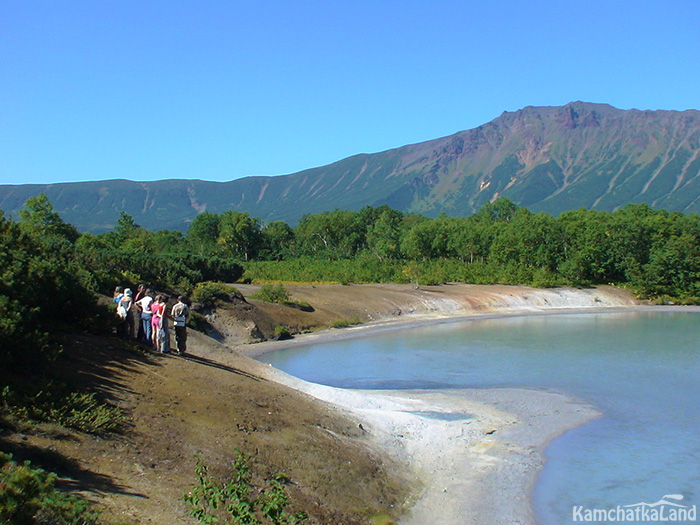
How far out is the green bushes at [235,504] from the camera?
863 cm

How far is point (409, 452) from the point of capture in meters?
14.0

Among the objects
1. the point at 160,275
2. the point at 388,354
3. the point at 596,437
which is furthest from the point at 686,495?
the point at 160,275

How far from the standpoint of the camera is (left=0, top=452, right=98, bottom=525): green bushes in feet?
21.2

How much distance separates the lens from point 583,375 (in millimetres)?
23422

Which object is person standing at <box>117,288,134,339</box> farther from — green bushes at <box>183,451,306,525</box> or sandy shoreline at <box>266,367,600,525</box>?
green bushes at <box>183,451,306,525</box>

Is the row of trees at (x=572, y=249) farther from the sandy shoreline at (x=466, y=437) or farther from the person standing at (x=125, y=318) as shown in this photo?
the person standing at (x=125, y=318)

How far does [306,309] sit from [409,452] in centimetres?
2570

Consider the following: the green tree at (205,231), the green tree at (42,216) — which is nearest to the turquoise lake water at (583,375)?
the green tree at (42,216)

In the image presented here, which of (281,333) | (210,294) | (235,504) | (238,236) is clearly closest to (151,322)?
(235,504)

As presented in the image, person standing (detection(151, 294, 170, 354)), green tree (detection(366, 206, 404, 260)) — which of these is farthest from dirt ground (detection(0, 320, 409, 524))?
green tree (detection(366, 206, 404, 260))

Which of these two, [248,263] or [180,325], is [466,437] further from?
A: [248,263]

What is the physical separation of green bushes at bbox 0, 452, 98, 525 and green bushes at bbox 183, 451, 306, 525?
1487 mm

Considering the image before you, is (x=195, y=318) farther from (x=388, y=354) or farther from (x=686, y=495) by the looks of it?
(x=686, y=495)

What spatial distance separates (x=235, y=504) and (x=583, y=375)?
1761 centimetres
